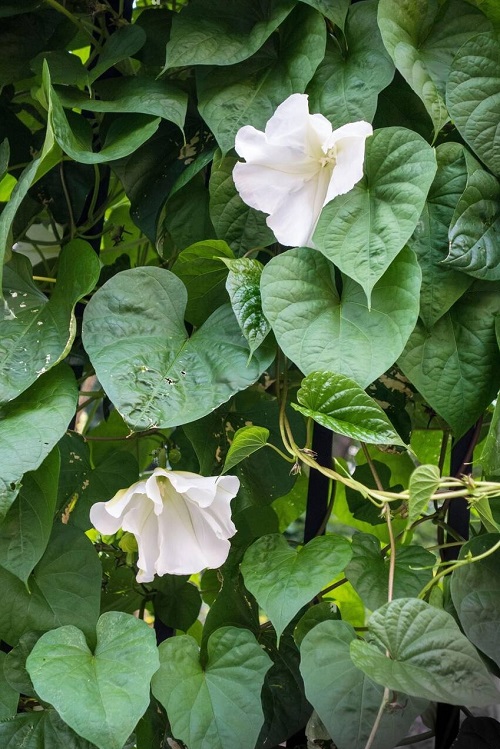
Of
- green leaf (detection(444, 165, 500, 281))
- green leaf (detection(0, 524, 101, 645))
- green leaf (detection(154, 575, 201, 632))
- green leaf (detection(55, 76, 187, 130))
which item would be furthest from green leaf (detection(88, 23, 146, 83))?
green leaf (detection(154, 575, 201, 632))

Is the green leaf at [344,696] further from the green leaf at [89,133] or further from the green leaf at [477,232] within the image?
the green leaf at [89,133]

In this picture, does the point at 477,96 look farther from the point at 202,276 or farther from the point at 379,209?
the point at 202,276

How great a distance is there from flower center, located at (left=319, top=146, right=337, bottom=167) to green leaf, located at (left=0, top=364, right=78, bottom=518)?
33cm

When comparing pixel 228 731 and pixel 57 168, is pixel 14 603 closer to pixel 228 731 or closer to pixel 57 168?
pixel 228 731

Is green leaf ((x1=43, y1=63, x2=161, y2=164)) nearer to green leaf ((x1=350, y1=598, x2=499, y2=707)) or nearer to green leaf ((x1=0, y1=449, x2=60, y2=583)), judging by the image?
green leaf ((x1=0, y1=449, x2=60, y2=583))

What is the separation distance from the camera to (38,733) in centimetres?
83

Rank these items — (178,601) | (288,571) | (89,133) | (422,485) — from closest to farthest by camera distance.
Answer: (422,485), (288,571), (89,133), (178,601)

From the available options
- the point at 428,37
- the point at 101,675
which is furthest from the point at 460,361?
the point at 101,675

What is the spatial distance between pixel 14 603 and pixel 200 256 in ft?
1.34

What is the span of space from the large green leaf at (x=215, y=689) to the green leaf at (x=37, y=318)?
1.02 ft

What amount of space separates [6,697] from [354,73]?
728 mm

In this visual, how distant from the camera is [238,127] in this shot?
0.82 metres

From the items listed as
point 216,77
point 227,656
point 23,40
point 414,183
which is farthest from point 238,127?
point 227,656

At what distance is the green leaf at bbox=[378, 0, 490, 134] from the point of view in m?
0.77
